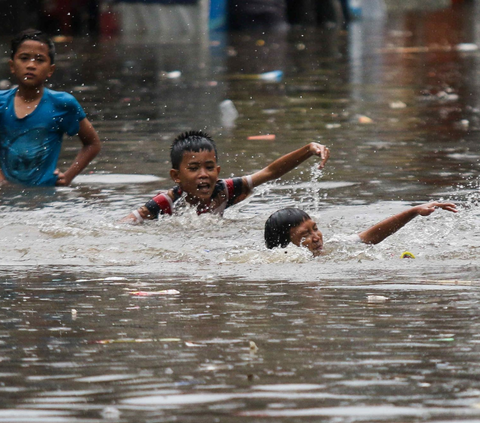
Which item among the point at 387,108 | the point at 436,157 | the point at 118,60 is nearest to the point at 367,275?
the point at 436,157

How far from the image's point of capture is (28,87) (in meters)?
8.38

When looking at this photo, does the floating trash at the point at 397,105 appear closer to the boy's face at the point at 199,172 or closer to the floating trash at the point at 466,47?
the boy's face at the point at 199,172

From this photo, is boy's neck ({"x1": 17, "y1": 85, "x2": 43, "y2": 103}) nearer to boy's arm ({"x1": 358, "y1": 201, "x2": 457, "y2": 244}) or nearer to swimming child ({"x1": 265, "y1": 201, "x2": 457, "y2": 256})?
swimming child ({"x1": 265, "y1": 201, "x2": 457, "y2": 256})

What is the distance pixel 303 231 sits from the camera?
20.9 feet

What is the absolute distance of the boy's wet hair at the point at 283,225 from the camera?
6.40m

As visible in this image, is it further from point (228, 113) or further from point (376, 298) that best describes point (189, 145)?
point (228, 113)

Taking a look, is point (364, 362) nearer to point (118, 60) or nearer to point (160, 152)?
point (160, 152)

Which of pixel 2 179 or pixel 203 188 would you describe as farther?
pixel 2 179

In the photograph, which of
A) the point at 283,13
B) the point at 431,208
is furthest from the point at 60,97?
the point at 283,13

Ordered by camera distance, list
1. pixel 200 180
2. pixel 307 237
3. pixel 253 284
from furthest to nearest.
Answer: pixel 200 180 → pixel 307 237 → pixel 253 284

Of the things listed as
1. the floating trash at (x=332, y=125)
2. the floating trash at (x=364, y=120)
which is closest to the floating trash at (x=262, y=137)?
the floating trash at (x=332, y=125)

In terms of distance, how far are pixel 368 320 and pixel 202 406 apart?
1218 millimetres

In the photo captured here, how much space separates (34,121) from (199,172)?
178cm

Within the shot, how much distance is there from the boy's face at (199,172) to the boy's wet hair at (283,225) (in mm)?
846
